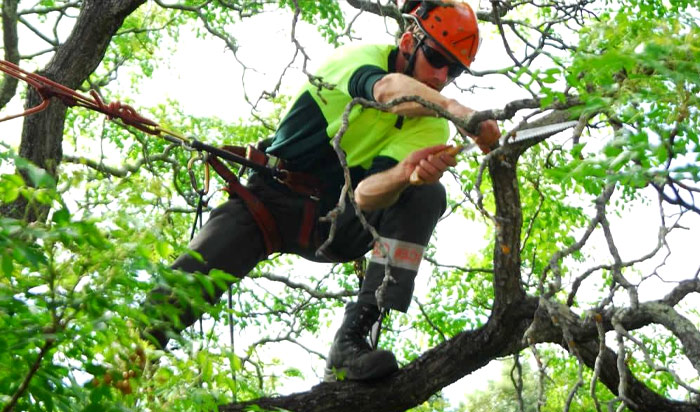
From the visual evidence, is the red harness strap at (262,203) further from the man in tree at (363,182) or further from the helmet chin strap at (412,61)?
the helmet chin strap at (412,61)

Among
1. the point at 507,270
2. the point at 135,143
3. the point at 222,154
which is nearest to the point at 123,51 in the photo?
the point at 135,143

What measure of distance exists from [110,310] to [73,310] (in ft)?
0.32

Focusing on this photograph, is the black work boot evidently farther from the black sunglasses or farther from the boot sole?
the black sunglasses

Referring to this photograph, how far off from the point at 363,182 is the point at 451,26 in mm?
789

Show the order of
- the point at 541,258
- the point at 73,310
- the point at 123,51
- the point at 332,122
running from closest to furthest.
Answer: the point at 73,310 → the point at 332,122 → the point at 541,258 → the point at 123,51

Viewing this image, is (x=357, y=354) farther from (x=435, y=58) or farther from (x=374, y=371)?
(x=435, y=58)

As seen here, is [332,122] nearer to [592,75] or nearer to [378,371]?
[378,371]

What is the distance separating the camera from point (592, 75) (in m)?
3.39

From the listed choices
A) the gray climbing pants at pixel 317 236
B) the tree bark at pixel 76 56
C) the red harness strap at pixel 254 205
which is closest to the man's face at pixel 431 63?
the gray climbing pants at pixel 317 236

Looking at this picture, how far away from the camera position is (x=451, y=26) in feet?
15.4

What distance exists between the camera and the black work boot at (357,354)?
438 centimetres

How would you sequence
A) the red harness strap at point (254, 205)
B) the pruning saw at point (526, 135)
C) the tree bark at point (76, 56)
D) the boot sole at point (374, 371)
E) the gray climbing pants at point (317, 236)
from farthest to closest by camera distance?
the tree bark at point (76, 56) → the red harness strap at point (254, 205) → the gray climbing pants at point (317, 236) → the boot sole at point (374, 371) → the pruning saw at point (526, 135)

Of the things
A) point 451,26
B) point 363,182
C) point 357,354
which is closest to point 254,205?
point 363,182

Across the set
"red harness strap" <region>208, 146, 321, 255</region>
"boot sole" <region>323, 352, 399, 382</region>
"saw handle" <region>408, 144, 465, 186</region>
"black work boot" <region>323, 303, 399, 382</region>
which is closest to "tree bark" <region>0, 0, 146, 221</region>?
"red harness strap" <region>208, 146, 321, 255</region>
